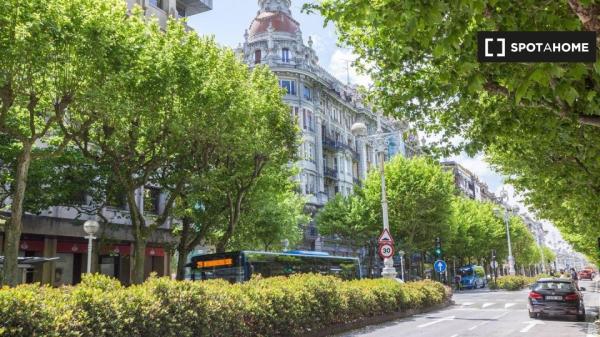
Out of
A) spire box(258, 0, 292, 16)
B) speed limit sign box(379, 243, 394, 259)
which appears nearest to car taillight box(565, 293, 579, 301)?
speed limit sign box(379, 243, 394, 259)

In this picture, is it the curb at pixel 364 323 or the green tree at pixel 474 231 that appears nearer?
the curb at pixel 364 323

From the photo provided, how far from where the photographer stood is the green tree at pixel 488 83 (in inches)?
228

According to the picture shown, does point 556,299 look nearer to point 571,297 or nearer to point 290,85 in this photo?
point 571,297

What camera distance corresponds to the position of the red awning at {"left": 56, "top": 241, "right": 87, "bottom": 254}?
27.6m

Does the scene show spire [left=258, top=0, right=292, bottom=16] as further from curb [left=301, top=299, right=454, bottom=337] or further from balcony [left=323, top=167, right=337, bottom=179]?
curb [left=301, top=299, right=454, bottom=337]

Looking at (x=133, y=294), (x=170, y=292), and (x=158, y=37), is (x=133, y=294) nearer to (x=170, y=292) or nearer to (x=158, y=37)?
(x=170, y=292)

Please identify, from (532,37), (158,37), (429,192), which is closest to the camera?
(532,37)

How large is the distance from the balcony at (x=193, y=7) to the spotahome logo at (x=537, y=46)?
3483cm

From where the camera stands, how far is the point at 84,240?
2905 centimetres

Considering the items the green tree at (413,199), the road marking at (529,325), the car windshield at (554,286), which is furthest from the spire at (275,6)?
the road marking at (529,325)

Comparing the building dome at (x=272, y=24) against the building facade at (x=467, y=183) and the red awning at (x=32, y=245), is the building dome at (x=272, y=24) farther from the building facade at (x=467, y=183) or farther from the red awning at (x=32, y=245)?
the building facade at (x=467, y=183)

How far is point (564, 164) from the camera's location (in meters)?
14.6

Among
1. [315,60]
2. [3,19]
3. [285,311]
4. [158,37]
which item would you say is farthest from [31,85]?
[315,60]

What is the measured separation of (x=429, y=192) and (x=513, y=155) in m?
26.7
